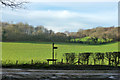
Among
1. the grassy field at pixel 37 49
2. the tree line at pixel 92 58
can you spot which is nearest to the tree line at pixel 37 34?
the grassy field at pixel 37 49

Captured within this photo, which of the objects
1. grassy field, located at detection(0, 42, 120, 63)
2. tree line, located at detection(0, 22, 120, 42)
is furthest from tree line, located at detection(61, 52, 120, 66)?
tree line, located at detection(0, 22, 120, 42)

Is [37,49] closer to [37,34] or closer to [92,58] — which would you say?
[37,34]

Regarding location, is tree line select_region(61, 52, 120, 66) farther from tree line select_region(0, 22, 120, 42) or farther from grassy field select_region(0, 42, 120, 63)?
tree line select_region(0, 22, 120, 42)

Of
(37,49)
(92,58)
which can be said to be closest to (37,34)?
(37,49)

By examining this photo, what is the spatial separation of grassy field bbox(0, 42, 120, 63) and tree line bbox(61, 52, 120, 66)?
0.48 meters

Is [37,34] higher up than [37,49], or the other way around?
[37,34]

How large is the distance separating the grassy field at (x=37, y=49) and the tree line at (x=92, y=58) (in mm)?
483

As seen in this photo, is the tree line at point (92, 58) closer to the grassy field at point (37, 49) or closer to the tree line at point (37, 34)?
the grassy field at point (37, 49)

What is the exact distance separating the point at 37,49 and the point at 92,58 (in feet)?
9.89

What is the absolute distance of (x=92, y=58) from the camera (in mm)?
8789

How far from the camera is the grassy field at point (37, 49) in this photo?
9248 millimetres

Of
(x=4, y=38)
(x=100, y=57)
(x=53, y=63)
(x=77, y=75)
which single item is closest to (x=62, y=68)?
(x=53, y=63)

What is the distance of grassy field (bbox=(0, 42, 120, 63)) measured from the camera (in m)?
9.25

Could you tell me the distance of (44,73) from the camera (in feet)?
24.5
